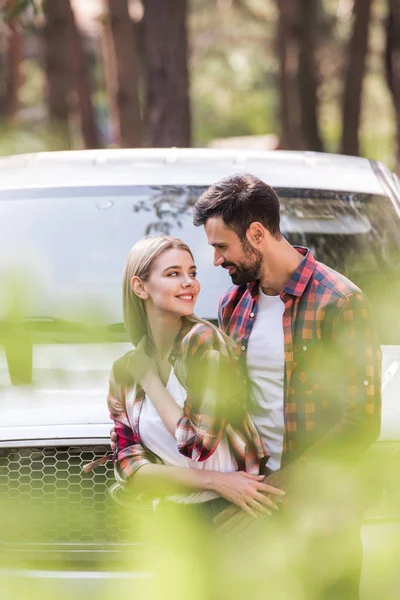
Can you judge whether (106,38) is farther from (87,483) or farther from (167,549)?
(167,549)

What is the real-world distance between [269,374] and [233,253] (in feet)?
0.87

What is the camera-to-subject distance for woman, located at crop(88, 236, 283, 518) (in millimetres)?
2191

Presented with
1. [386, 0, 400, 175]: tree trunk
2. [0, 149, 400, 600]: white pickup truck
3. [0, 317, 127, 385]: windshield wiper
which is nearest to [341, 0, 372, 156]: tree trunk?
[386, 0, 400, 175]: tree trunk

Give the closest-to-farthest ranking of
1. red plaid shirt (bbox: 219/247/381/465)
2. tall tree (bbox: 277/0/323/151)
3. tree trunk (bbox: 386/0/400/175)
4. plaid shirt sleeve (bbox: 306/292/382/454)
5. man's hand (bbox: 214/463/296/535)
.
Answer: plaid shirt sleeve (bbox: 306/292/382/454)
red plaid shirt (bbox: 219/247/381/465)
man's hand (bbox: 214/463/296/535)
tree trunk (bbox: 386/0/400/175)
tall tree (bbox: 277/0/323/151)

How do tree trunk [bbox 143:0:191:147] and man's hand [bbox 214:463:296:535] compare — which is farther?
tree trunk [bbox 143:0:191:147]

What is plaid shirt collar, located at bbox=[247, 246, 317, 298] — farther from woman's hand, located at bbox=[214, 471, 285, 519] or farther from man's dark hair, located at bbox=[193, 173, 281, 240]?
woman's hand, located at bbox=[214, 471, 285, 519]

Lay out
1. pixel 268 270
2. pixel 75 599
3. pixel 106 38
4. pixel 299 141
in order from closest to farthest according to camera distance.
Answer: pixel 75 599
pixel 268 270
pixel 106 38
pixel 299 141

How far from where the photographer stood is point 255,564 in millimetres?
1355

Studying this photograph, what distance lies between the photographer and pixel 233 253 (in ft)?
7.61

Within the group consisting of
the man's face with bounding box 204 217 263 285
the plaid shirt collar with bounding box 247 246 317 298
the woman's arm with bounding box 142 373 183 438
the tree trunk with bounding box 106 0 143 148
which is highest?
the man's face with bounding box 204 217 263 285

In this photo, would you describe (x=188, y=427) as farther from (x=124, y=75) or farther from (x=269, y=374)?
(x=124, y=75)

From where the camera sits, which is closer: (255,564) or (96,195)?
Answer: (255,564)

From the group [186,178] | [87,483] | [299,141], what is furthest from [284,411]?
[299,141]

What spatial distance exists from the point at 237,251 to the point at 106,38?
37.2 ft
